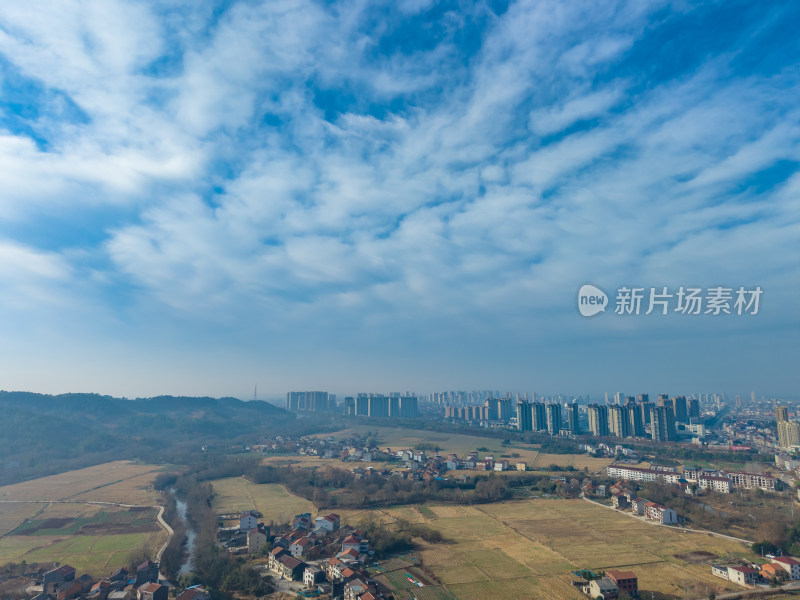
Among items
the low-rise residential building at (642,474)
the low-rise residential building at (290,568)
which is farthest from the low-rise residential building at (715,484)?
the low-rise residential building at (290,568)

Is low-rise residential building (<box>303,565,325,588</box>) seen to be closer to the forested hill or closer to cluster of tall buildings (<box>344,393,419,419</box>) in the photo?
the forested hill

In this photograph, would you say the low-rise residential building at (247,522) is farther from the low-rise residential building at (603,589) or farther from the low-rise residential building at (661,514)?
the low-rise residential building at (661,514)

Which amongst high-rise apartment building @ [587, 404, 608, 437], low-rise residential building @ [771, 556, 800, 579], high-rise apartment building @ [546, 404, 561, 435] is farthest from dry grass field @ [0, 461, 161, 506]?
high-rise apartment building @ [587, 404, 608, 437]

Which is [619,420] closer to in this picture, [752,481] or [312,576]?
[752,481]

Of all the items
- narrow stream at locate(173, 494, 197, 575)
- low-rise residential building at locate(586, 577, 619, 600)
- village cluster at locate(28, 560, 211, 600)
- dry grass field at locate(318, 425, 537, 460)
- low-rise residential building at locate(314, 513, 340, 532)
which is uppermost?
village cluster at locate(28, 560, 211, 600)

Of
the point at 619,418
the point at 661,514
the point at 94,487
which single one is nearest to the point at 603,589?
the point at 661,514

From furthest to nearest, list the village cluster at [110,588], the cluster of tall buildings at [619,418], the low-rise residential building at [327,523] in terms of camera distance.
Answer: the cluster of tall buildings at [619,418] < the low-rise residential building at [327,523] < the village cluster at [110,588]
